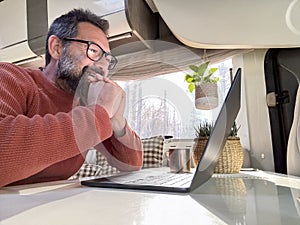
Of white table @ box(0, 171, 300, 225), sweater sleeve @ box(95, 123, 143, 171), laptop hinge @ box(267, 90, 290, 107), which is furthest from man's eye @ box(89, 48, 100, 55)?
laptop hinge @ box(267, 90, 290, 107)

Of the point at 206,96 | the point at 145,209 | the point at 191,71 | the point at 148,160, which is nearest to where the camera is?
the point at 145,209

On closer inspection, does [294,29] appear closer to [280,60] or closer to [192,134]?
[280,60]

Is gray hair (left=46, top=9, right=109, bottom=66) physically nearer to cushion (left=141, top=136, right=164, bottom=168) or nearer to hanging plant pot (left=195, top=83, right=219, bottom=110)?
hanging plant pot (left=195, top=83, right=219, bottom=110)

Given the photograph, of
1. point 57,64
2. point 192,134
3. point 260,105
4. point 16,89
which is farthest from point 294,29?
point 16,89

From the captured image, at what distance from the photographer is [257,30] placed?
112 cm

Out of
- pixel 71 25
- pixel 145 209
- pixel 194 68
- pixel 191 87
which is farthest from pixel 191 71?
pixel 145 209

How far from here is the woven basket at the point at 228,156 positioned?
0.96 metres

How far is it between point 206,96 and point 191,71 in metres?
0.21

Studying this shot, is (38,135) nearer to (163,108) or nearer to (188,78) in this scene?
(163,108)

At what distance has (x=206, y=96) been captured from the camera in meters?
1.12

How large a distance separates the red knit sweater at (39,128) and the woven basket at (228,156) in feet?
1.42

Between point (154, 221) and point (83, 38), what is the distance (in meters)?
0.77

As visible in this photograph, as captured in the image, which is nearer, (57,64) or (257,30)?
(57,64)

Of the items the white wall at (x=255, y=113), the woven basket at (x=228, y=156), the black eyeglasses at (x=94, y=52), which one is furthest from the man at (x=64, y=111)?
the white wall at (x=255, y=113)
